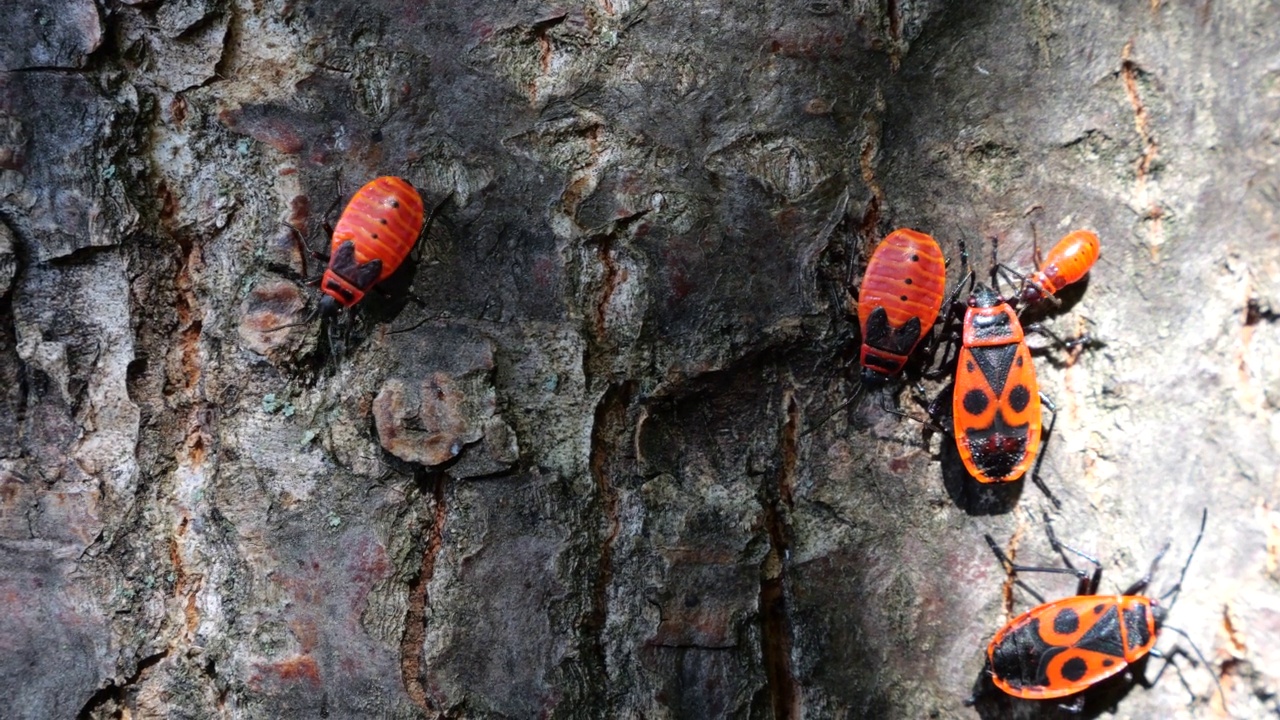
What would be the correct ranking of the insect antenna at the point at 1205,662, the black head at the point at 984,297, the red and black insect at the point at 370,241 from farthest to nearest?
1. the black head at the point at 984,297
2. the red and black insect at the point at 370,241
3. the insect antenna at the point at 1205,662

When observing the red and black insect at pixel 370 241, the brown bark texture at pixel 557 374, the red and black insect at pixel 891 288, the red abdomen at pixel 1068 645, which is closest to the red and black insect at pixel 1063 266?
the brown bark texture at pixel 557 374

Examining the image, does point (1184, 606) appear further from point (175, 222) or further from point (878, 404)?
point (175, 222)

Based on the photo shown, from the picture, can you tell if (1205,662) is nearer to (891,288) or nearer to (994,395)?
(994,395)

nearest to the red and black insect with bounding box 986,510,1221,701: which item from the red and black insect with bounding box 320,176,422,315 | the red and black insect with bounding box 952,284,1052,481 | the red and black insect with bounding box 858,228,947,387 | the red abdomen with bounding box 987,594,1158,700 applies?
the red abdomen with bounding box 987,594,1158,700

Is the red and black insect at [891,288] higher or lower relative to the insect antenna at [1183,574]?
higher

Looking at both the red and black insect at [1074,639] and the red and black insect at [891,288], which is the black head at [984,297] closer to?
the red and black insect at [891,288]

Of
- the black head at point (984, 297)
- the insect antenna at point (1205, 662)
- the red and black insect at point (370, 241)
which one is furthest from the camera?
the black head at point (984, 297)
